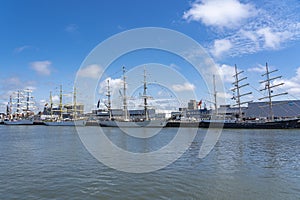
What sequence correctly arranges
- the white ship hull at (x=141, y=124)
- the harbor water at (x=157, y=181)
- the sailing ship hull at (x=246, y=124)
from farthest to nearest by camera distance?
the white ship hull at (x=141, y=124)
the sailing ship hull at (x=246, y=124)
the harbor water at (x=157, y=181)

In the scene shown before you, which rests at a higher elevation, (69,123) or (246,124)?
(69,123)

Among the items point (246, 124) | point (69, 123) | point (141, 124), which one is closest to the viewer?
point (246, 124)

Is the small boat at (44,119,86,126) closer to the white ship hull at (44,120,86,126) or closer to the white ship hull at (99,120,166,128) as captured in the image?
the white ship hull at (44,120,86,126)

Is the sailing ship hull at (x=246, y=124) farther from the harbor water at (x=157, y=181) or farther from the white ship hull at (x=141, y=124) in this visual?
the harbor water at (x=157, y=181)

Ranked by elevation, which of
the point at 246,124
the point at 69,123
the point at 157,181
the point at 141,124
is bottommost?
the point at 157,181

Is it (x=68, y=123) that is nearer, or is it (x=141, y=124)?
(x=141, y=124)

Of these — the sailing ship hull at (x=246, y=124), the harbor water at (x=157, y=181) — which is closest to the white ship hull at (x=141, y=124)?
the sailing ship hull at (x=246, y=124)

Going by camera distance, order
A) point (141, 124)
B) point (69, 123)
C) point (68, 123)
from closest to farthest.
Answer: point (141, 124) → point (69, 123) → point (68, 123)

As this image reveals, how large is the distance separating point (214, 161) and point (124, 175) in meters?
7.72

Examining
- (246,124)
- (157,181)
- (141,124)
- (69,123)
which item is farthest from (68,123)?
(157,181)

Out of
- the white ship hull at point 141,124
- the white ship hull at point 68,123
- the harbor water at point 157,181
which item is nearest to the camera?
the harbor water at point 157,181

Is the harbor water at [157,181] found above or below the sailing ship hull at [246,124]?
below

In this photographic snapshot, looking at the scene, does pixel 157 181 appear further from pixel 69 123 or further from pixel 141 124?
pixel 69 123

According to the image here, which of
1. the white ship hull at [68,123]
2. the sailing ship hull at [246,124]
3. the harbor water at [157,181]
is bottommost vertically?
the harbor water at [157,181]
